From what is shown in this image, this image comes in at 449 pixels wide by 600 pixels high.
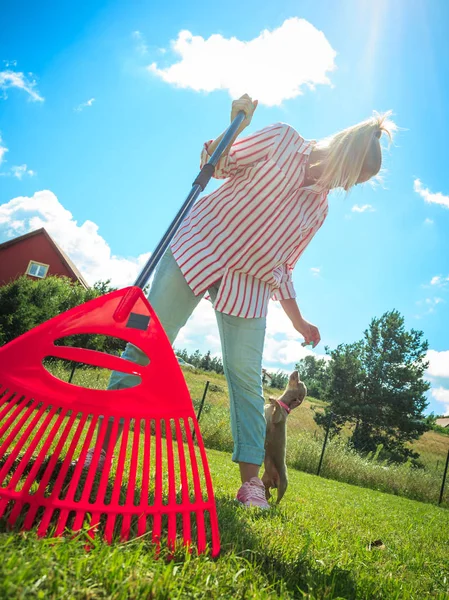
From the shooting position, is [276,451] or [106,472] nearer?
[106,472]

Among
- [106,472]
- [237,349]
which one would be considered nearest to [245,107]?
[237,349]

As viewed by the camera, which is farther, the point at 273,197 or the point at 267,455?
the point at 267,455

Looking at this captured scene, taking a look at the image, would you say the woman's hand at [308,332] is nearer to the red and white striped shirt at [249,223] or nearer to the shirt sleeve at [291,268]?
the shirt sleeve at [291,268]

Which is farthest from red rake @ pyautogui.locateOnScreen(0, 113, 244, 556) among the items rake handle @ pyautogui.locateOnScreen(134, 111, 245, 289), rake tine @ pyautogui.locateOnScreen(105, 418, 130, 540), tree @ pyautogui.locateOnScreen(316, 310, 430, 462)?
tree @ pyautogui.locateOnScreen(316, 310, 430, 462)

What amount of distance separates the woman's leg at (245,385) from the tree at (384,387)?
2240 cm

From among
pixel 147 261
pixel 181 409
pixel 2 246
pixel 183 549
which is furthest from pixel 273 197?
pixel 2 246

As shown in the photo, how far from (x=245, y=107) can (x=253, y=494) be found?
1.93m

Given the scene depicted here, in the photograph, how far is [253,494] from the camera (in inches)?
77.0

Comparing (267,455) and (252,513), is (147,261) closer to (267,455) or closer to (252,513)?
(252,513)

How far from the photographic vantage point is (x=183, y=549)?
106 centimetres

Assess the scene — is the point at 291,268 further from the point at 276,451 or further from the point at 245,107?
the point at 276,451

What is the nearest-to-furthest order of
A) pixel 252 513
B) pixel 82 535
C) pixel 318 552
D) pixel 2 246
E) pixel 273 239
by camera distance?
pixel 82 535, pixel 318 552, pixel 252 513, pixel 273 239, pixel 2 246

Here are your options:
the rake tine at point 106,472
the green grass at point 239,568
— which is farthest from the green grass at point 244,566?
the rake tine at point 106,472

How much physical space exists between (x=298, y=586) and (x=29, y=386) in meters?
0.95
